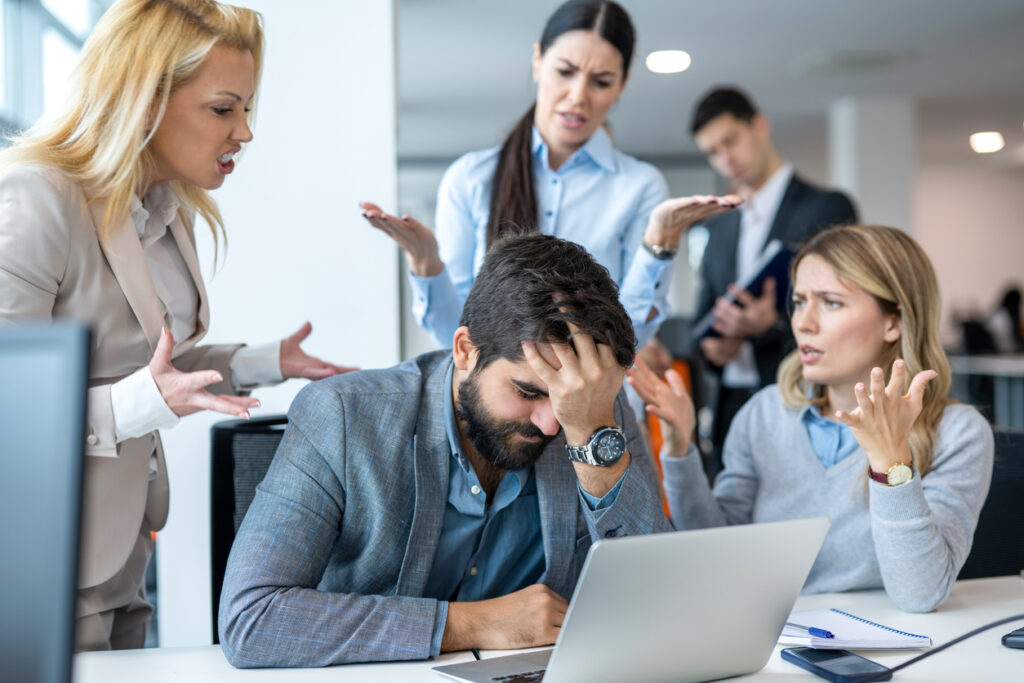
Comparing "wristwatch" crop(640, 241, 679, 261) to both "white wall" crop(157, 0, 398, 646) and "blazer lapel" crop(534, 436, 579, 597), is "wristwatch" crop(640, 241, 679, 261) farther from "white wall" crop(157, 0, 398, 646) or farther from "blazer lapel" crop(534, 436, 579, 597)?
"white wall" crop(157, 0, 398, 646)

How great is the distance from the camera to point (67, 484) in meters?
0.54

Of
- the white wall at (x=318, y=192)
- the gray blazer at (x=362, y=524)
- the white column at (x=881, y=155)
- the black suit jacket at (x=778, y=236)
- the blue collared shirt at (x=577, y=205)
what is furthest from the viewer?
the white column at (x=881, y=155)

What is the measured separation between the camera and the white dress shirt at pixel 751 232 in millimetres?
3613

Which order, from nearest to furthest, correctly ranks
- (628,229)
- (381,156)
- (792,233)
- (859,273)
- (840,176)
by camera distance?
(859,273)
(628,229)
(381,156)
(792,233)
(840,176)

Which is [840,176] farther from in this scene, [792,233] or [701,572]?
[701,572]

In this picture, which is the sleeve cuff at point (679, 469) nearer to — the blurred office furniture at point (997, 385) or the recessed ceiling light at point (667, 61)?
the recessed ceiling light at point (667, 61)

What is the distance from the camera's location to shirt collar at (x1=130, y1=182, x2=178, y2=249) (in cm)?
175

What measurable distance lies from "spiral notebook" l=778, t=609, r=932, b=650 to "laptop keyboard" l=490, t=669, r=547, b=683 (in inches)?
14.6

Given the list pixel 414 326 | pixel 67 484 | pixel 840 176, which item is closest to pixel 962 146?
pixel 840 176

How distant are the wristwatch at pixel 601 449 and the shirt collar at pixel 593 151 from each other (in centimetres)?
109

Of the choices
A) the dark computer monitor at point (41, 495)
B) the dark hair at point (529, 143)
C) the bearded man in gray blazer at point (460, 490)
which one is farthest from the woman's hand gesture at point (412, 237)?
the dark computer monitor at point (41, 495)

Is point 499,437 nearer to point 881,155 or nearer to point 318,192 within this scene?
point 318,192

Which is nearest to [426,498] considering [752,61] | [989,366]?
[752,61]

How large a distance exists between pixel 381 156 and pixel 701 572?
2.08 metres
